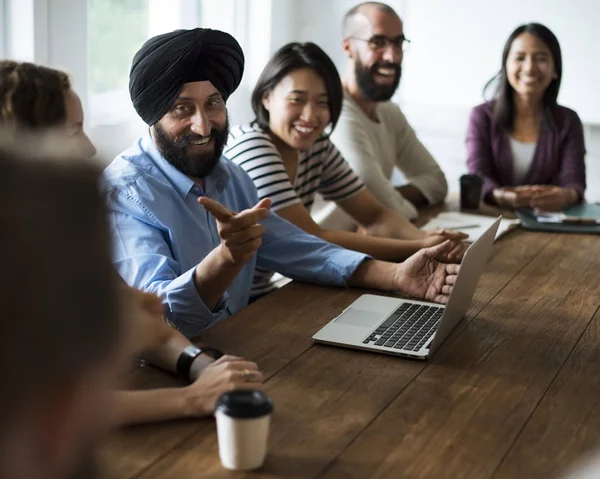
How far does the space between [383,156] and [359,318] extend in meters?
1.72

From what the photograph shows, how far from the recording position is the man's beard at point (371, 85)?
340 cm

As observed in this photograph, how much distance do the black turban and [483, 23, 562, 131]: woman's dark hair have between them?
1.82 metres

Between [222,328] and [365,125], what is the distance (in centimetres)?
175

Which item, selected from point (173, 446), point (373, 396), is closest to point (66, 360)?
point (173, 446)

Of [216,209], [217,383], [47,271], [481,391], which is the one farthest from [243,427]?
[47,271]

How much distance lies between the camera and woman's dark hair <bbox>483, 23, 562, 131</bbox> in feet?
11.7

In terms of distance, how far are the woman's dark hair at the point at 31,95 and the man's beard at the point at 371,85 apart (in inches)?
78.4

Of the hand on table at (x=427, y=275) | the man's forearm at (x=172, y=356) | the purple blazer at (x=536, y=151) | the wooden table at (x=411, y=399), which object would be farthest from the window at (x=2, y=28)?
the purple blazer at (x=536, y=151)

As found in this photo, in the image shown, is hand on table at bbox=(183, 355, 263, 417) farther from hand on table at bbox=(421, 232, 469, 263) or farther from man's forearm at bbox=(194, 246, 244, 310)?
hand on table at bbox=(421, 232, 469, 263)

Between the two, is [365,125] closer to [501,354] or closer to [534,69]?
[534,69]

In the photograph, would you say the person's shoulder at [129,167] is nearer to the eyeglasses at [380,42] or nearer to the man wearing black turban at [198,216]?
the man wearing black turban at [198,216]

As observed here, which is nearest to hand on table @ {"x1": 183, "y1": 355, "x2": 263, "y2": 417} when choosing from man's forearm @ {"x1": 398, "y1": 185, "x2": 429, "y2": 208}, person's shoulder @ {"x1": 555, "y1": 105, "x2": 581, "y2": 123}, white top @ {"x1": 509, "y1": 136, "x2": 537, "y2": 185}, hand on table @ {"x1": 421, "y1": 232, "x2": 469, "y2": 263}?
hand on table @ {"x1": 421, "y1": 232, "x2": 469, "y2": 263}

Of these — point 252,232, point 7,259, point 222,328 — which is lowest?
point 222,328

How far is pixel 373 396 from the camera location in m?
1.49
